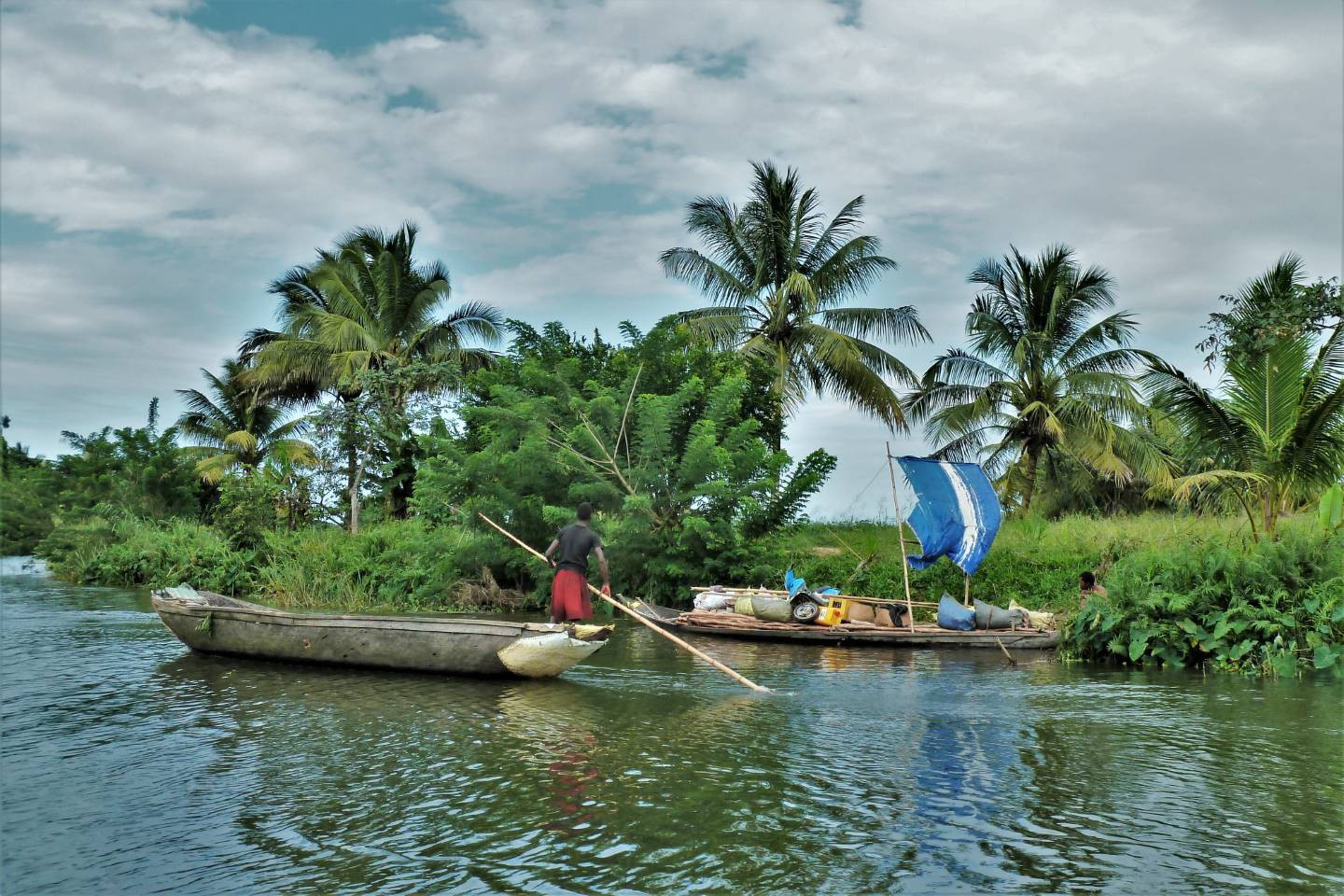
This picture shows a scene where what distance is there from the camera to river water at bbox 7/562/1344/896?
544cm

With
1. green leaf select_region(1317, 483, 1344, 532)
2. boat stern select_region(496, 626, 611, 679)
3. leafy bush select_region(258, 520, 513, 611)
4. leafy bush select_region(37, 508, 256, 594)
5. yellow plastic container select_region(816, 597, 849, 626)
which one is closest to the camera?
boat stern select_region(496, 626, 611, 679)

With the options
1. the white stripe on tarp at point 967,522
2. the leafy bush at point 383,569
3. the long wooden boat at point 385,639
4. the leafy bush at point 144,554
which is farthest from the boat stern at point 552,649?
the leafy bush at point 144,554

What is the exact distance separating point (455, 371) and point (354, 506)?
510 centimetres

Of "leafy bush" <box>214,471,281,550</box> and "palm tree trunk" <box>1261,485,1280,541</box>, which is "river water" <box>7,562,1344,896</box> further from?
"leafy bush" <box>214,471,281,550</box>

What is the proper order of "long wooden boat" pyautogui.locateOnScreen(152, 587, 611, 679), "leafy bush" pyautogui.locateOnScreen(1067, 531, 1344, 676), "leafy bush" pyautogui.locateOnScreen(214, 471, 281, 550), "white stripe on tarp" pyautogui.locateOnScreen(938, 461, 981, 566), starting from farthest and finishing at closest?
1. "leafy bush" pyautogui.locateOnScreen(214, 471, 281, 550)
2. "white stripe on tarp" pyautogui.locateOnScreen(938, 461, 981, 566)
3. "leafy bush" pyautogui.locateOnScreen(1067, 531, 1344, 676)
4. "long wooden boat" pyautogui.locateOnScreen(152, 587, 611, 679)

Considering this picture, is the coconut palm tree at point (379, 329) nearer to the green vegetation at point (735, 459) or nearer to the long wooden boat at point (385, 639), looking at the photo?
the green vegetation at point (735, 459)

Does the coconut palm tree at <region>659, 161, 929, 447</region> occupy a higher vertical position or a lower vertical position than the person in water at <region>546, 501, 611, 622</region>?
higher

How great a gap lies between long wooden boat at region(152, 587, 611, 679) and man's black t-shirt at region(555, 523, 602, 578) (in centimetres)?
90

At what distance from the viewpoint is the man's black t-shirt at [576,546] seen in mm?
11992

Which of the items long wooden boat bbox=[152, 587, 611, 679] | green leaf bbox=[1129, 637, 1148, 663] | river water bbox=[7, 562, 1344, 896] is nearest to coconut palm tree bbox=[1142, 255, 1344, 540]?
green leaf bbox=[1129, 637, 1148, 663]

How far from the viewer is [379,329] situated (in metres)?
29.9


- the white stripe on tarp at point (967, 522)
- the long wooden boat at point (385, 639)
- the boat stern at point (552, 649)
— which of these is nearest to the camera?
the boat stern at point (552, 649)

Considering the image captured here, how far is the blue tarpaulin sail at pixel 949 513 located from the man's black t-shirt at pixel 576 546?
6628 millimetres

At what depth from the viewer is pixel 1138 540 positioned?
692 inches
